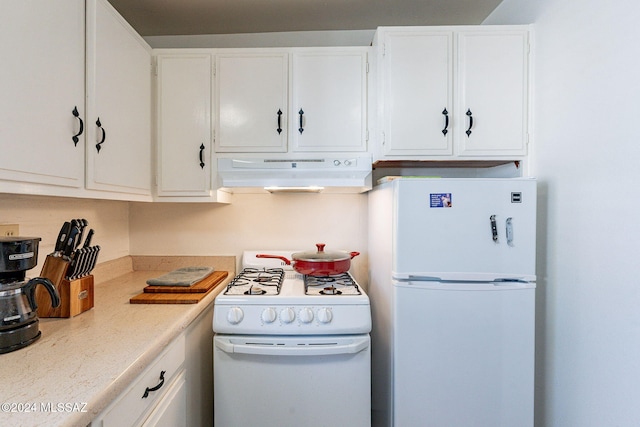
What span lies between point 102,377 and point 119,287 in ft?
3.11

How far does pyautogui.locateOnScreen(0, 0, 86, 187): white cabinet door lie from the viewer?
0.83 meters

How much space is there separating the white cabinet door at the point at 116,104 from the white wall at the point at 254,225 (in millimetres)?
432

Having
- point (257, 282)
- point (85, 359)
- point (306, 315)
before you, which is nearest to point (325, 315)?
point (306, 315)

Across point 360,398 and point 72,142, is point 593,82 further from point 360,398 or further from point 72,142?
point 72,142

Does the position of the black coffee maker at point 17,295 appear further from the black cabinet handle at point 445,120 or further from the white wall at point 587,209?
the white wall at point 587,209

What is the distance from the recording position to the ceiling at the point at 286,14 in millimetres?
1631

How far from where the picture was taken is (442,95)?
149 centimetres

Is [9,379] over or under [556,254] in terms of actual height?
under

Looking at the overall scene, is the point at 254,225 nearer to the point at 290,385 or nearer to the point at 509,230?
the point at 290,385

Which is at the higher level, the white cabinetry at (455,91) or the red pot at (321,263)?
the white cabinetry at (455,91)

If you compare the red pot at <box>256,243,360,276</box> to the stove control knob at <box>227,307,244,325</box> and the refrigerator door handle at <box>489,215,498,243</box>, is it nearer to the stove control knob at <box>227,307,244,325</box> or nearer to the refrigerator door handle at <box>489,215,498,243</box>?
the stove control knob at <box>227,307,244,325</box>

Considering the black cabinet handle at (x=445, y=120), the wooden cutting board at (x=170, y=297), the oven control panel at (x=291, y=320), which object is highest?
the black cabinet handle at (x=445, y=120)

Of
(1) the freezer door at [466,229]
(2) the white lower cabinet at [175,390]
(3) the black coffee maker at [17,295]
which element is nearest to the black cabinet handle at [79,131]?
(3) the black coffee maker at [17,295]

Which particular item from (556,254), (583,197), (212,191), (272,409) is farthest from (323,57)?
(272,409)
